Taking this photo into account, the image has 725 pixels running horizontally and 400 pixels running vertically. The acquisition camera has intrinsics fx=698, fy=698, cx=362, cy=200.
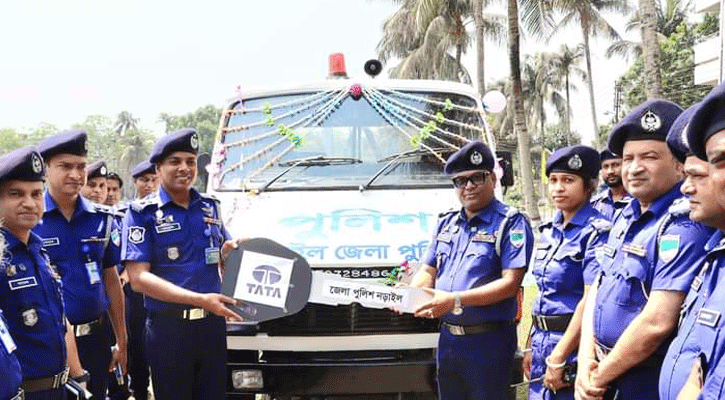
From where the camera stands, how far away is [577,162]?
11.6ft

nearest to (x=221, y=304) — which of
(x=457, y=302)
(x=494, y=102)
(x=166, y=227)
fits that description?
(x=166, y=227)

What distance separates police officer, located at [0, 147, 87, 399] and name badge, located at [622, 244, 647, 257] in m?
2.29

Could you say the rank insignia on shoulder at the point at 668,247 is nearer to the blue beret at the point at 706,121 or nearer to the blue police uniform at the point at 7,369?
the blue beret at the point at 706,121

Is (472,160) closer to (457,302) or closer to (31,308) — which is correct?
(457,302)

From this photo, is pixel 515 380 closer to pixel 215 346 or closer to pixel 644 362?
pixel 644 362

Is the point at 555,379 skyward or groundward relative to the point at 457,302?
groundward

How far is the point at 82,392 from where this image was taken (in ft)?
9.72

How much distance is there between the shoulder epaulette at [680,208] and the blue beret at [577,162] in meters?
1.02

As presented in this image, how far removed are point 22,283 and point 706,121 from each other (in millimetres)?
2532

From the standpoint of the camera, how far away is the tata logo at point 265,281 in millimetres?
3369

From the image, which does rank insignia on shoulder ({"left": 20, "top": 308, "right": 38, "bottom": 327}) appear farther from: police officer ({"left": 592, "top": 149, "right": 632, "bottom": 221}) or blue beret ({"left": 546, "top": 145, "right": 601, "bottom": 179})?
police officer ({"left": 592, "top": 149, "right": 632, "bottom": 221})

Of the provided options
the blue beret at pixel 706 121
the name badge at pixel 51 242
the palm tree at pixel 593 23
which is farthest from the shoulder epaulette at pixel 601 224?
the palm tree at pixel 593 23

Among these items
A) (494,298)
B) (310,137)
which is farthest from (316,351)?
(310,137)

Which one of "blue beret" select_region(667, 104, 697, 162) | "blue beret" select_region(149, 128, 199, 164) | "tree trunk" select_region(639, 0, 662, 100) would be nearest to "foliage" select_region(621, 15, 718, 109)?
"tree trunk" select_region(639, 0, 662, 100)
